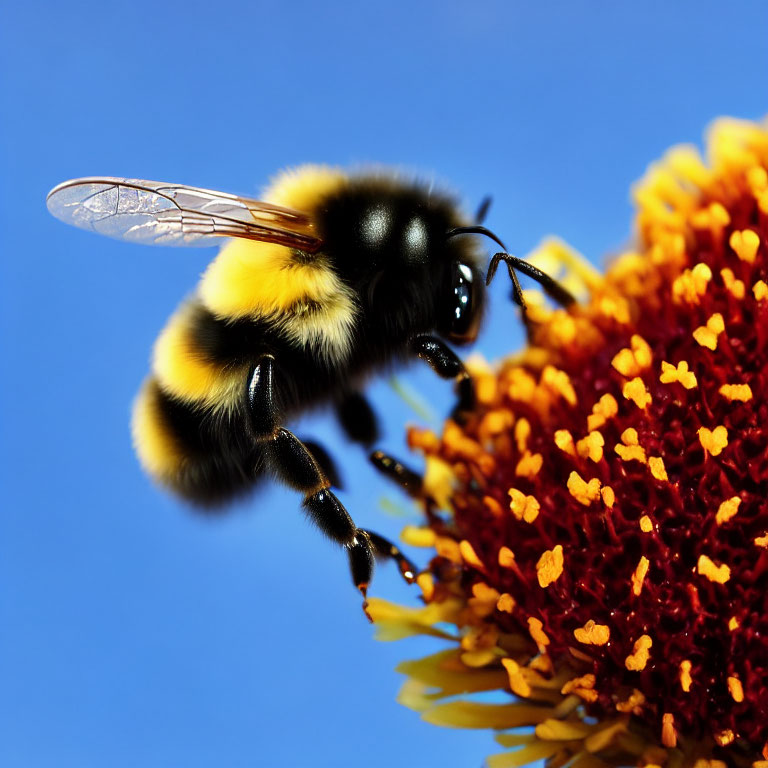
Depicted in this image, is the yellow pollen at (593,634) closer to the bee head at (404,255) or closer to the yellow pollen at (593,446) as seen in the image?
the yellow pollen at (593,446)

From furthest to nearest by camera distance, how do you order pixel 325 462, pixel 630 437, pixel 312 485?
pixel 325 462, pixel 312 485, pixel 630 437

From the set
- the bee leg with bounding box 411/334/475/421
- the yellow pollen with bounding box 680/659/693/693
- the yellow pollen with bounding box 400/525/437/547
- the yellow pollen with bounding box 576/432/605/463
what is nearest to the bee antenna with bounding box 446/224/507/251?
the bee leg with bounding box 411/334/475/421

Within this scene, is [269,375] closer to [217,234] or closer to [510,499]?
[217,234]

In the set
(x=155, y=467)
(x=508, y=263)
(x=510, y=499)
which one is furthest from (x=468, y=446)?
(x=155, y=467)

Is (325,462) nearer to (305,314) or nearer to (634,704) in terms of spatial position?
(305,314)

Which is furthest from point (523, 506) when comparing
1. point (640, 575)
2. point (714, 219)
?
point (714, 219)

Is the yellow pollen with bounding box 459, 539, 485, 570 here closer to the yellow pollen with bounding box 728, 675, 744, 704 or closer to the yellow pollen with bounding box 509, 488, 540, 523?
the yellow pollen with bounding box 509, 488, 540, 523
